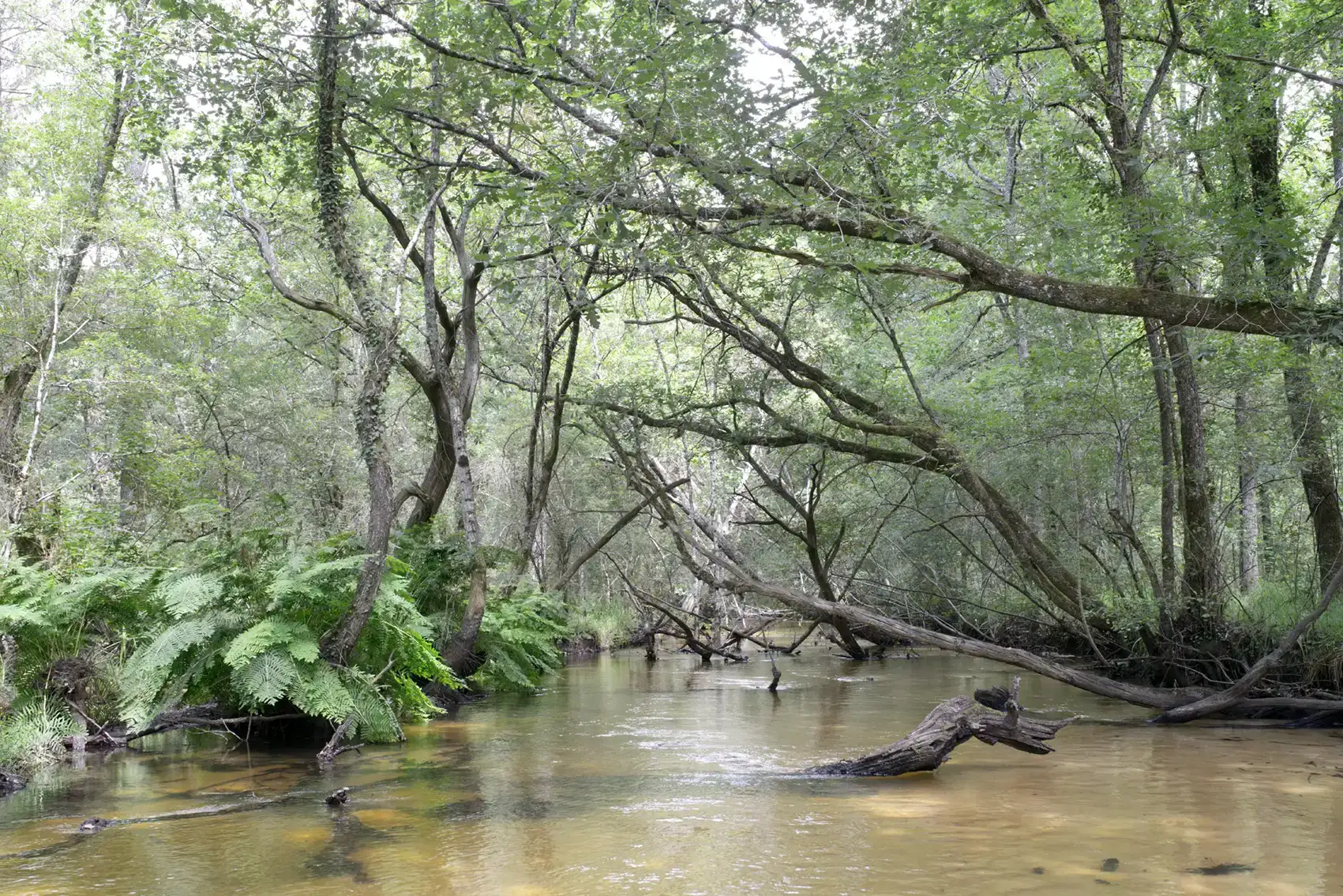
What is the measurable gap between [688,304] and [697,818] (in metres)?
7.37

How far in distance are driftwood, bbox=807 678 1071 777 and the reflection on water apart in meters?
0.16

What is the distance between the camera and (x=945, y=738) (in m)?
6.60

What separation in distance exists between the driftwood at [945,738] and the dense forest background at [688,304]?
9.92ft

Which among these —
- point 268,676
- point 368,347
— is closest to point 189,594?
point 268,676

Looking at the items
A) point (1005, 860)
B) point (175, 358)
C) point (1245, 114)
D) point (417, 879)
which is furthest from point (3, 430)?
point (1245, 114)

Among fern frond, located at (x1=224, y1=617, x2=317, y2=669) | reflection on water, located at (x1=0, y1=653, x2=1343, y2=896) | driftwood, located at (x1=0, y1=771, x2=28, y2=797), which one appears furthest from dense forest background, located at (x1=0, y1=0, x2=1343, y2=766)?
reflection on water, located at (x1=0, y1=653, x2=1343, y2=896)

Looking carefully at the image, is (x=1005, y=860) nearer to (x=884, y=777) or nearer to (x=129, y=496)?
(x=884, y=777)

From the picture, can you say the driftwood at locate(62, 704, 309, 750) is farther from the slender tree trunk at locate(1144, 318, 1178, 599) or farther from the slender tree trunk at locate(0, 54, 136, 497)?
the slender tree trunk at locate(1144, 318, 1178, 599)

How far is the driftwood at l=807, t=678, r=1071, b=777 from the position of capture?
262 inches

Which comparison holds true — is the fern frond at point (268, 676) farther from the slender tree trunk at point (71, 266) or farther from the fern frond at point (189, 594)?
the slender tree trunk at point (71, 266)

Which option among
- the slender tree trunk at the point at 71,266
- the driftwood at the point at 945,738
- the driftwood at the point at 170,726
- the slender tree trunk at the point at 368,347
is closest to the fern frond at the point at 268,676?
the slender tree trunk at the point at 368,347

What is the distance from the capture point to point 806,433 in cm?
1297

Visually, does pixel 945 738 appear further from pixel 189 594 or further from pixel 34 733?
pixel 34 733

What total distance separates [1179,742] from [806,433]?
608 centimetres
